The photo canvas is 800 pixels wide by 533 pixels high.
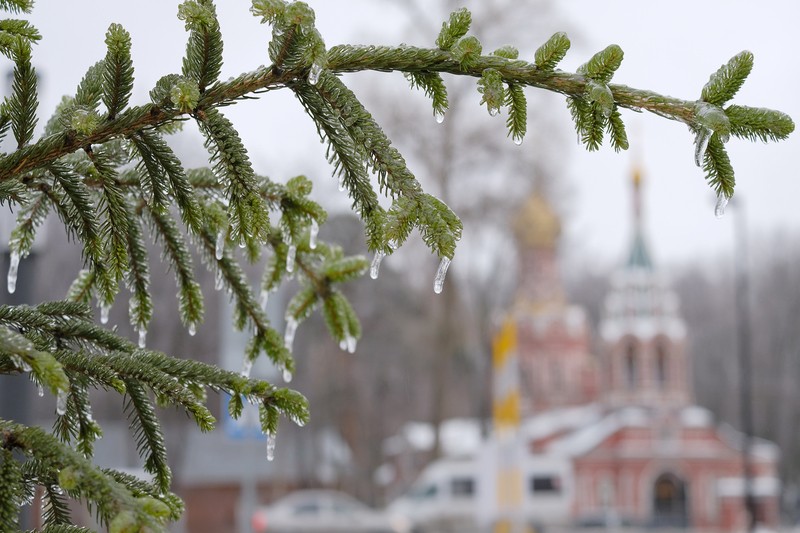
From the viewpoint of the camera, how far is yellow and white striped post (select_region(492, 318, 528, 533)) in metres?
25.2

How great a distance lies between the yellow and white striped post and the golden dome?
2452 mm

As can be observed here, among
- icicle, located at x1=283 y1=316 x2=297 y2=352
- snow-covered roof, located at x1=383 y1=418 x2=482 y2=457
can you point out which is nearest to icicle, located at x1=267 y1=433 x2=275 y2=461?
icicle, located at x1=283 y1=316 x2=297 y2=352

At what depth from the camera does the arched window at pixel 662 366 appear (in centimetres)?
3316

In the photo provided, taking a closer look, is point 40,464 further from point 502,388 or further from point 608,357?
point 608,357

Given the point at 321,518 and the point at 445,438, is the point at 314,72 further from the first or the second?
the point at 445,438

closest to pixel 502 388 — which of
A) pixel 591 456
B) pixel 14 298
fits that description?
pixel 591 456

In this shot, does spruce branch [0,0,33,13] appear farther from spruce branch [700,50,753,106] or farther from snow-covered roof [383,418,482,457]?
snow-covered roof [383,418,482,457]

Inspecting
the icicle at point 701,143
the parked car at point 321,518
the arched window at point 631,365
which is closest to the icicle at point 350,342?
the icicle at point 701,143

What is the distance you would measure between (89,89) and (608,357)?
110ft

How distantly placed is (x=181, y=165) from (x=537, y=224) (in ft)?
93.0

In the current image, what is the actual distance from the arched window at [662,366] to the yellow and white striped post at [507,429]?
510 centimetres

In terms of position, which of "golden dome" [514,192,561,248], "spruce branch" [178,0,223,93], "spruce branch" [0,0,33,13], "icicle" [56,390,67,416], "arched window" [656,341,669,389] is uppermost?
"golden dome" [514,192,561,248]

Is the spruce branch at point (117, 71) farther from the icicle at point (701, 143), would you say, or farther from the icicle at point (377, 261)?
the icicle at point (701, 143)

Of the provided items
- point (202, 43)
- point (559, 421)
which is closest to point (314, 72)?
point (202, 43)
